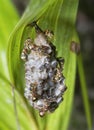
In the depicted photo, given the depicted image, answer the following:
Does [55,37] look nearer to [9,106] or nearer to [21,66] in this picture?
[21,66]

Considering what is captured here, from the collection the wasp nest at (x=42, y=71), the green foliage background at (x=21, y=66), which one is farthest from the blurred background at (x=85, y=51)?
the wasp nest at (x=42, y=71)

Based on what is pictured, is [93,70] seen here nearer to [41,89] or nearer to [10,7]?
[10,7]

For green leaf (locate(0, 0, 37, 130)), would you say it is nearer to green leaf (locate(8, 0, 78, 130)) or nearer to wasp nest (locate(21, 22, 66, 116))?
green leaf (locate(8, 0, 78, 130))

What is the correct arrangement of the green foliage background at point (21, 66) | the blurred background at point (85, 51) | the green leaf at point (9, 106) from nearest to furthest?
the green foliage background at point (21, 66) < the green leaf at point (9, 106) < the blurred background at point (85, 51)

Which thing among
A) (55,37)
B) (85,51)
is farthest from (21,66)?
(85,51)

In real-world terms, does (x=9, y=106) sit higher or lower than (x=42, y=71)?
lower

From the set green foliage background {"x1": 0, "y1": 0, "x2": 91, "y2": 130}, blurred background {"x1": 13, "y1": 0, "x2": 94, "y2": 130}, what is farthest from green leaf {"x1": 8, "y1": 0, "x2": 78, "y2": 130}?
blurred background {"x1": 13, "y1": 0, "x2": 94, "y2": 130}

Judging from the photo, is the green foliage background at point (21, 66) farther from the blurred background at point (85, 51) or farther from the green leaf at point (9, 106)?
the blurred background at point (85, 51)
